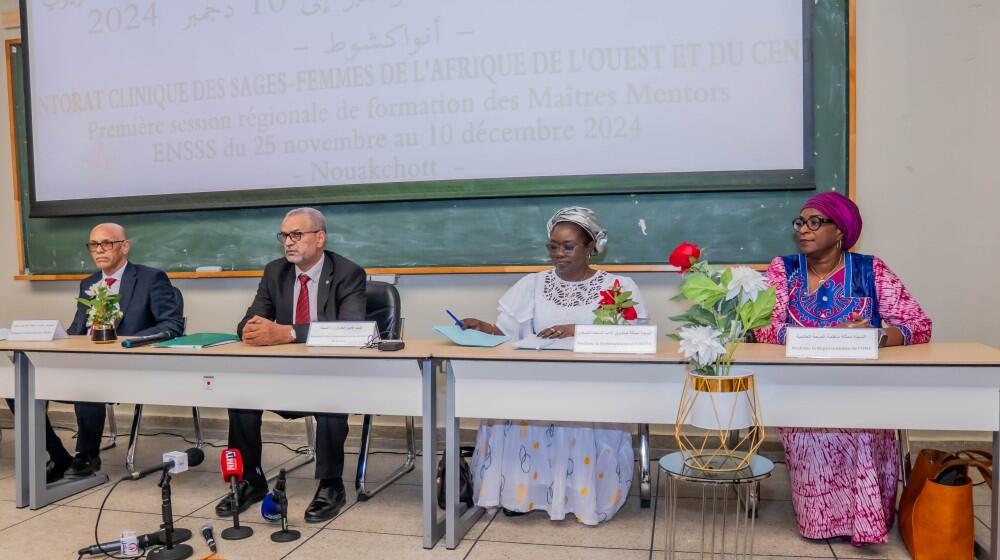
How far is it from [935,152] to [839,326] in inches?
57.0

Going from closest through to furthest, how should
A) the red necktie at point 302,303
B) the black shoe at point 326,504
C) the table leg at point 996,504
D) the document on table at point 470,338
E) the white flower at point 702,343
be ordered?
1. the white flower at point 702,343
2. the table leg at point 996,504
3. the document on table at point 470,338
4. the black shoe at point 326,504
5. the red necktie at point 302,303

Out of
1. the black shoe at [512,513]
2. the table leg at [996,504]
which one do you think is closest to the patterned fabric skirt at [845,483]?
the table leg at [996,504]

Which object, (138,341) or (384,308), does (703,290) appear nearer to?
(384,308)

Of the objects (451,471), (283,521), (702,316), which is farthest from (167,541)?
(702,316)

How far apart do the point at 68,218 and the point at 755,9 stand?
4.02m

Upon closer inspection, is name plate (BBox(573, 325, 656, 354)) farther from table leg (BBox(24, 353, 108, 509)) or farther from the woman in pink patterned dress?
table leg (BBox(24, 353, 108, 509))

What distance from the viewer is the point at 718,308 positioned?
1.86 m

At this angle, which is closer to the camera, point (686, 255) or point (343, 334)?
point (686, 255)

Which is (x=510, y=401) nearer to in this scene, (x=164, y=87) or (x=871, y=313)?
(x=871, y=313)

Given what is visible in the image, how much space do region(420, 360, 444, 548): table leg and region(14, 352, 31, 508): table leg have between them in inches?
67.0

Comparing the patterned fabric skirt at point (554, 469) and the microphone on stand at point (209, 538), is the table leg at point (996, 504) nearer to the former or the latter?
the patterned fabric skirt at point (554, 469)

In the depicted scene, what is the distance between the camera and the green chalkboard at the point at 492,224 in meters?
3.33

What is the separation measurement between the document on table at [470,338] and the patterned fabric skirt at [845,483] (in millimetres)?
1100

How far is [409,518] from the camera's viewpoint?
2.75 m
